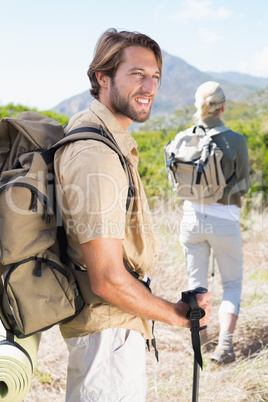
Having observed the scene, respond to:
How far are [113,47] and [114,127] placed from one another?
344 millimetres

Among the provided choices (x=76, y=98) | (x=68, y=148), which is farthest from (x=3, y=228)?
(x=76, y=98)

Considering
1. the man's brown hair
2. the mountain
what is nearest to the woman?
the man's brown hair

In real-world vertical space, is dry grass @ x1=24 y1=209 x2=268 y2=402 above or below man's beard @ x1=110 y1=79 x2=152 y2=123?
below

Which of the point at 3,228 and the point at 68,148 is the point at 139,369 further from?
the point at 68,148

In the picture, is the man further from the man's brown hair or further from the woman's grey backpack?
the woman's grey backpack

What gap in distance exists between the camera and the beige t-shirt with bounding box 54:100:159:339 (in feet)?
4.77

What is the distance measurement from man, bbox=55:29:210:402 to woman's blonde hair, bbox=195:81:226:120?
5.20 ft

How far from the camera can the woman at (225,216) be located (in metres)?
3.41

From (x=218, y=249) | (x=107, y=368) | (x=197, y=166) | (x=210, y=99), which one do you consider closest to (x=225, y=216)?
(x=218, y=249)

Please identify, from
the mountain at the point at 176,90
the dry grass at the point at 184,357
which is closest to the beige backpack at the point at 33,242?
the dry grass at the point at 184,357

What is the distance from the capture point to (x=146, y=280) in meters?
1.81

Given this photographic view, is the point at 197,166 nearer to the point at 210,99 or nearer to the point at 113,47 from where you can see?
the point at 210,99

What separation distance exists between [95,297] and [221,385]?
1.65m

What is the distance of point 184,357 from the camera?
3.41m
